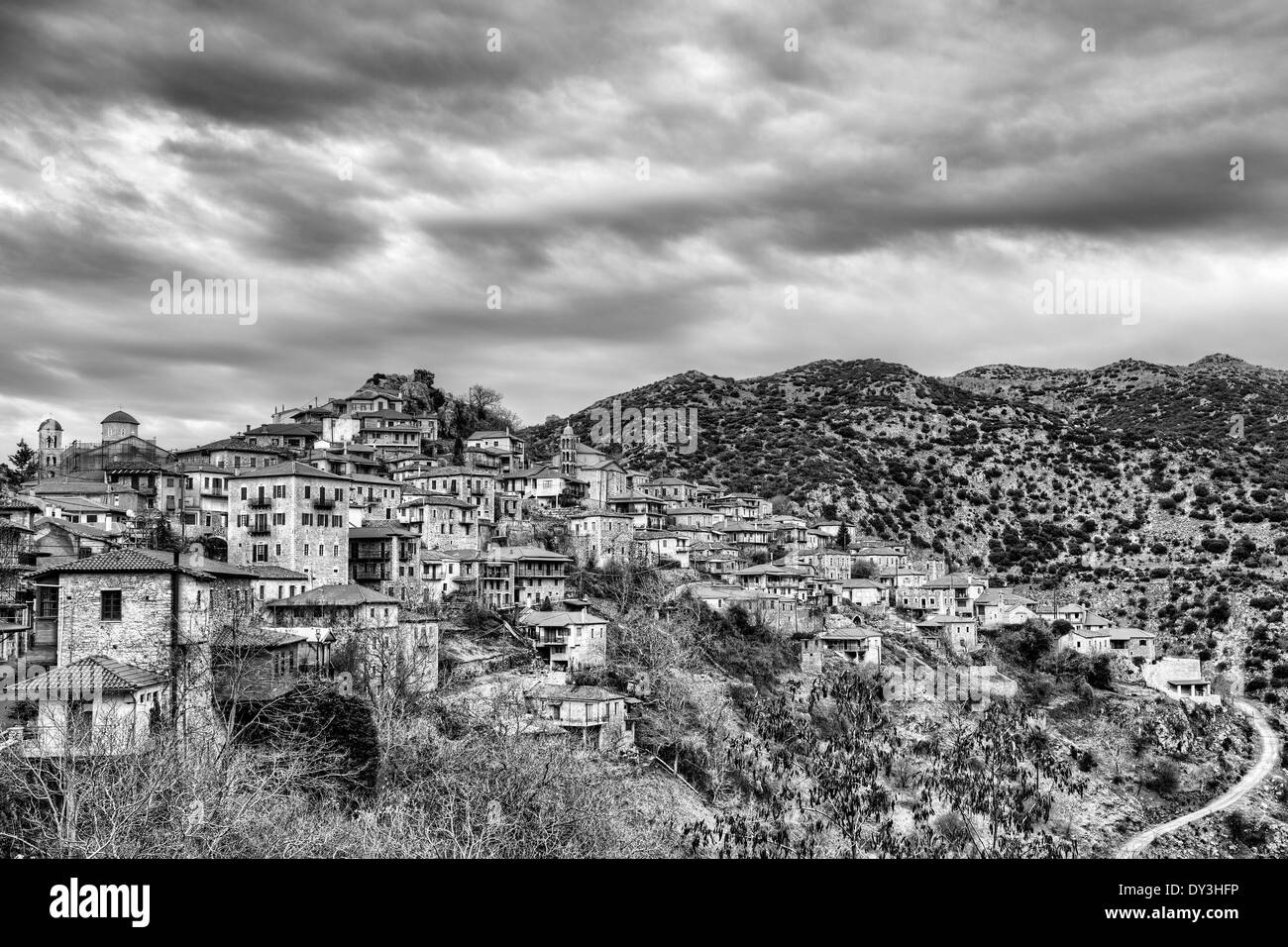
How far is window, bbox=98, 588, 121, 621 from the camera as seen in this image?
34188mm

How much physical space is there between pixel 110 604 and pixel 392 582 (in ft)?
86.4

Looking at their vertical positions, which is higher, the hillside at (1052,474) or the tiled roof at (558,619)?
the hillside at (1052,474)

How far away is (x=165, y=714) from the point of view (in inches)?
1266

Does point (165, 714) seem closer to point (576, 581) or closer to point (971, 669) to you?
point (576, 581)

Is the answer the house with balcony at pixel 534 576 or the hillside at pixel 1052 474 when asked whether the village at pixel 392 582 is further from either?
the hillside at pixel 1052 474

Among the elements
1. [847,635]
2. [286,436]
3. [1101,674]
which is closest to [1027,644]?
[1101,674]

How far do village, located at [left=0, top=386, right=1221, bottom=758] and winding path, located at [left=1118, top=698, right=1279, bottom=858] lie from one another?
3798 mm

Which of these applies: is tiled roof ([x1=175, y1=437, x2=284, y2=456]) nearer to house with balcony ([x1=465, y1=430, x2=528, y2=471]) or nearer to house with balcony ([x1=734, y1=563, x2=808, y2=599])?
house with balcony ([x1=465, y1=430, x2=528, y2=471])

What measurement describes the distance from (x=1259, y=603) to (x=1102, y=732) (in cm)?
2991

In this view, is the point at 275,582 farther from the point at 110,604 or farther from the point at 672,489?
the point at 672,489

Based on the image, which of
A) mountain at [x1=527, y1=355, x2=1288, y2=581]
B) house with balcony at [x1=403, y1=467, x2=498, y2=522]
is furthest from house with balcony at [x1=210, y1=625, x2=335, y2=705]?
mountain at [x1=527, y1=355, x2=1288, y2=581]

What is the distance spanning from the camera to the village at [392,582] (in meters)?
34.3

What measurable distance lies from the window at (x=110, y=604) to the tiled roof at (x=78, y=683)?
3.63 m

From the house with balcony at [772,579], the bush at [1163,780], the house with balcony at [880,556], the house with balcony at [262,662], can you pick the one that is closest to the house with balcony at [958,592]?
the house with balcony at [880,556]
